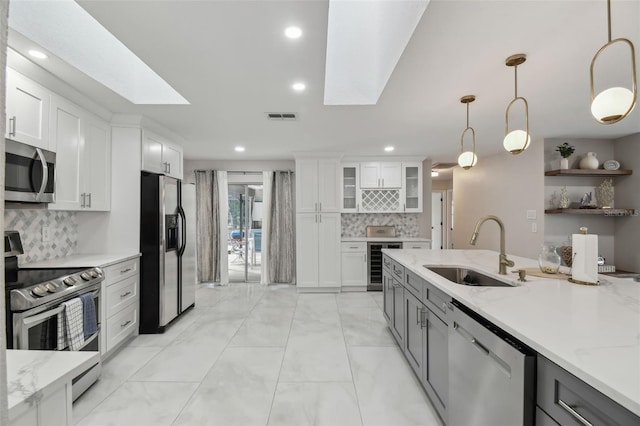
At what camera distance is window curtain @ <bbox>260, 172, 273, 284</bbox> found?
18.6 ft

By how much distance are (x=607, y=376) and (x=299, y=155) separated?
4.73 meters

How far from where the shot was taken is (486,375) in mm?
1307

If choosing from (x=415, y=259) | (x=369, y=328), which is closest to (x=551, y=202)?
(x=415, y=259)

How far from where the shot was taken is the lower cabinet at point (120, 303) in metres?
2.66

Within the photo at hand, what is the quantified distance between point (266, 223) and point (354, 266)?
6.02 ft

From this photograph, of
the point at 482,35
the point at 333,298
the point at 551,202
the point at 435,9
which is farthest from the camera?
the point at 333,298

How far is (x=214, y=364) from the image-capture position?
268cm

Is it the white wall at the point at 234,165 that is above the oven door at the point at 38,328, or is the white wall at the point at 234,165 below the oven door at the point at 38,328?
above

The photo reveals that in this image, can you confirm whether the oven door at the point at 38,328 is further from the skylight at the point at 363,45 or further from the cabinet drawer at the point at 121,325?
the skylight at the point at 363,45

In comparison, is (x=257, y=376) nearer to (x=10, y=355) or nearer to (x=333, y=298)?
(x=10, y=355)

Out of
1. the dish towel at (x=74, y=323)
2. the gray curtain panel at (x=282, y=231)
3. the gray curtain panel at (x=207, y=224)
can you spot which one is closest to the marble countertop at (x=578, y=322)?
the dish towel at (x=74, y=323)

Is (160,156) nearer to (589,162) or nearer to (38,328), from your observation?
(38,328)

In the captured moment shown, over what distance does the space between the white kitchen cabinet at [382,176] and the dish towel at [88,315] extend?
4.26 metres

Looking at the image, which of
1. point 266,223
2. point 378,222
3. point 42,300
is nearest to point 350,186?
point 378,222
